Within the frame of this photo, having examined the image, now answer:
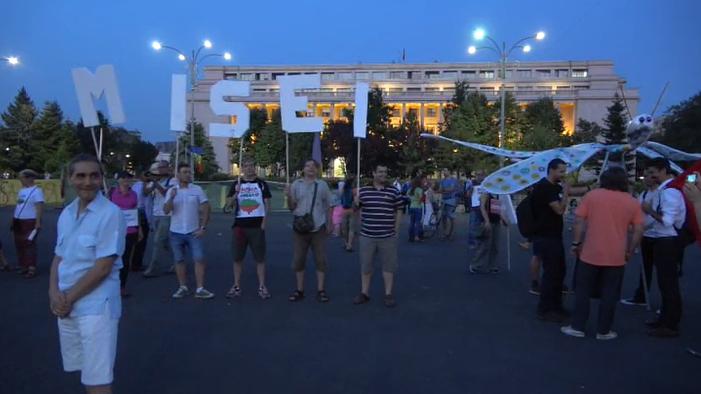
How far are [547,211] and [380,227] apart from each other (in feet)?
6.72

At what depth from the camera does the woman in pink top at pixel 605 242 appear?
16.8 ft

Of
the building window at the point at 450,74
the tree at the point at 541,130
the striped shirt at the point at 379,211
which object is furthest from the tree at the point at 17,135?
the building window at the point at 450,74

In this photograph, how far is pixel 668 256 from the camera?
5445 millimetres

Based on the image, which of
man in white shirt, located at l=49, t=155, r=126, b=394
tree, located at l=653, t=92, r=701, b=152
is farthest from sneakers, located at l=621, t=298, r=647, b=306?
tree, located at l=653, t=92, r=701, b=152

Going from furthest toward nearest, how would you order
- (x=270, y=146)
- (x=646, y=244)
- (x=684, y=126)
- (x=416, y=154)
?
(x=270, y=146)
(x=416, y=154)
(x=684, y=126)
(x=646, y=244)

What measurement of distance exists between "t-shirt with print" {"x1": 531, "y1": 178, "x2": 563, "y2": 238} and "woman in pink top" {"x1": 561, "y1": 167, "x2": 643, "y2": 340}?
2.49 ft

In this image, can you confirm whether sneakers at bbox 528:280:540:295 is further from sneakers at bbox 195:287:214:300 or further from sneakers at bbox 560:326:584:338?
sneakers at bbox 195:287:214:300

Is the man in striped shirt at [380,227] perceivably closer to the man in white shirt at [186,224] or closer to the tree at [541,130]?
the man in white shirt at [186,224]

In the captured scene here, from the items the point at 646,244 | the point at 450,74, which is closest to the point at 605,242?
the point at 646,244

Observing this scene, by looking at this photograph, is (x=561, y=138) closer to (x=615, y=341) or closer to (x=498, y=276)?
(x=498, y=276)

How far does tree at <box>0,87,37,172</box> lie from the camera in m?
49.2

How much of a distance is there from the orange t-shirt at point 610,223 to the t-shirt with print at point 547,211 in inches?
36.2

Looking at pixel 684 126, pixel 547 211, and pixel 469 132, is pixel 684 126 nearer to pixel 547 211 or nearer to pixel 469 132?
pixel 469 132

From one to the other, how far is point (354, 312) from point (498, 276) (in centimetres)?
347
